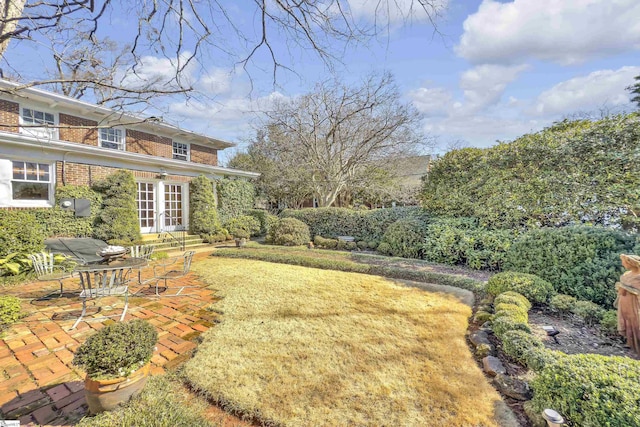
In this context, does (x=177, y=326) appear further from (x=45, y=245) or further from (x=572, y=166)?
(x=572, y=166)

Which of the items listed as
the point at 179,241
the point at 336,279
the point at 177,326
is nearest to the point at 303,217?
the point at 179,241

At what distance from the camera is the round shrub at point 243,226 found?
12637mm

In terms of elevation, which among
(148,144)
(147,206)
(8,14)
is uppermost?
(148,144)

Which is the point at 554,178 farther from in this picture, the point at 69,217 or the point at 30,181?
the point at 30,181

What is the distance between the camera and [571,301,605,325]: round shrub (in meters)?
3.75

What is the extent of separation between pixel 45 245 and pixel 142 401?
7924mm

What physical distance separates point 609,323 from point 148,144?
16322 mm

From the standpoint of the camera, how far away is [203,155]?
16297mm

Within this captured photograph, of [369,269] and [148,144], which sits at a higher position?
[148,144]

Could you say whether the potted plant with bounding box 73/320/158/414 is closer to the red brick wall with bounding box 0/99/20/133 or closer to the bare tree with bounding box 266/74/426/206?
the red brick wall with bounding box 0/99/20/133

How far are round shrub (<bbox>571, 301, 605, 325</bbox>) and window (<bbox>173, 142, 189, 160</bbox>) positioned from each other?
1651 centimetres

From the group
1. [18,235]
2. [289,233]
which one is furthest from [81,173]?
[289,233]

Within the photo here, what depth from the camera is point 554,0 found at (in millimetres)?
3303

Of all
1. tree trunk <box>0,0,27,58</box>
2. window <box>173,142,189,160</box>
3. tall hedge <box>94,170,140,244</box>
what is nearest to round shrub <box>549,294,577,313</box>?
tree trunk <box>0,0,27,58</box>
